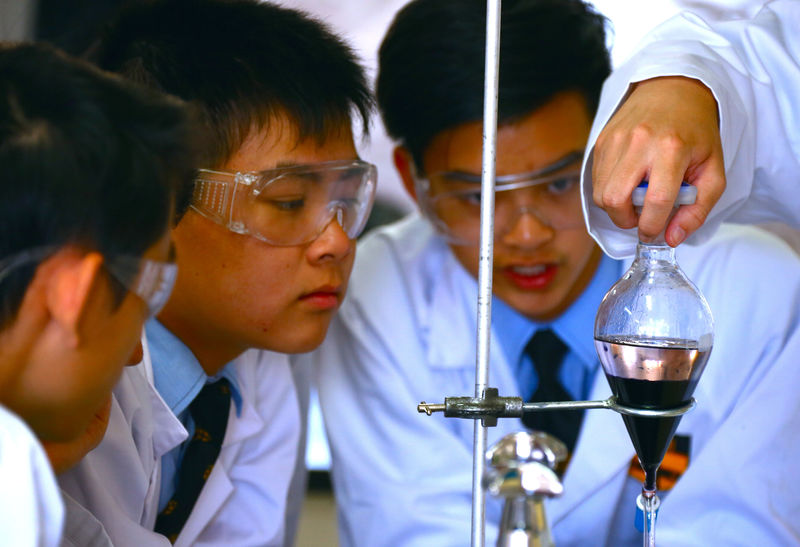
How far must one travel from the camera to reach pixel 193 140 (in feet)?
2.50

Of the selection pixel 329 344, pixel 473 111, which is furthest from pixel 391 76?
pixel 329 344

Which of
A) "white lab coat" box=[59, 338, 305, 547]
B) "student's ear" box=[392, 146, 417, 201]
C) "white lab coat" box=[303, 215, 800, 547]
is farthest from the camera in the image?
"student's ear" box=[392, 146, 417, 201]

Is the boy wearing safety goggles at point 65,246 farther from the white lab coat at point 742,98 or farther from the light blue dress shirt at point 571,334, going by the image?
the light blue dress shirt at point 571,334

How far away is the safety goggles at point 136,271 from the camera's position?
0.63m

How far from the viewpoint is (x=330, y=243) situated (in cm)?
114

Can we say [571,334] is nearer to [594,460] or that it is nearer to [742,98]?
[594,460]

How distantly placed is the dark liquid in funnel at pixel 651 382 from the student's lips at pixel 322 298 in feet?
1.70

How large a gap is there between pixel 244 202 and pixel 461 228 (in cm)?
43

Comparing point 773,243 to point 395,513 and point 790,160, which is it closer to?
point 790,160

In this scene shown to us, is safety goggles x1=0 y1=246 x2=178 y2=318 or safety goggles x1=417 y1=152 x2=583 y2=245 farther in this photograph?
safety goggles x1=417 y1=152 x2=583 y2=245

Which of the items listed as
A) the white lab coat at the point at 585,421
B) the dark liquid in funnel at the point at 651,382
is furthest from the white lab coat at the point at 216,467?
the dark liquid in funnel at the point at 651,382

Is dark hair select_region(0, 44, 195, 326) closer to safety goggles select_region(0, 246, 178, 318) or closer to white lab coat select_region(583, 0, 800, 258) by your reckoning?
safety goggles select_region(0, 246, 178, 318)

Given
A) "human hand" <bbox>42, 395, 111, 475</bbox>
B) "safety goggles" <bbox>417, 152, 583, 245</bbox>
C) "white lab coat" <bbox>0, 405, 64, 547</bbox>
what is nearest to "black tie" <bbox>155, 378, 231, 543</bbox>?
"human hand" <bbox>42, 395, 111, 475</bbox>

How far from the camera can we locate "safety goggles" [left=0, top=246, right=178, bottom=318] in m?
0.63
